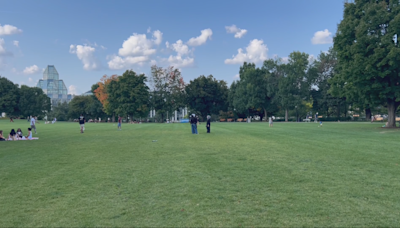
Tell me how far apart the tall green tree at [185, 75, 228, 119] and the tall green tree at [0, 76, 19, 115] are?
2027 inches

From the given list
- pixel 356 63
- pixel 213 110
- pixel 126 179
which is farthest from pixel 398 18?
pixel 213 110

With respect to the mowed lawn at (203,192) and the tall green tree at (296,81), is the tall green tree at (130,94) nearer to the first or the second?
the tall green tree at (296,81)

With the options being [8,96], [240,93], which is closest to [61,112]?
[8,96]

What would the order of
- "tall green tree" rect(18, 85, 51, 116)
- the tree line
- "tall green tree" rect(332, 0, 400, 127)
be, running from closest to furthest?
"tall green tree" rect(332, 0, 400, 127)
the tree line
"tall green tree" rect(18, 85, 51, 116)

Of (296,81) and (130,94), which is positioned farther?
(296,81)

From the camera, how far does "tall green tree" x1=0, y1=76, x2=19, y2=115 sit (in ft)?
267

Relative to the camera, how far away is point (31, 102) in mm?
88688

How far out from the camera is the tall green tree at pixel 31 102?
86.4 m

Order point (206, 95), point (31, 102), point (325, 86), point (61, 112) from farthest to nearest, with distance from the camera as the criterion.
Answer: point (61, 112), point (31, 102), point (206, 95), point (325, 86)

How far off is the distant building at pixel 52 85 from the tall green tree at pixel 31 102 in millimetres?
40132

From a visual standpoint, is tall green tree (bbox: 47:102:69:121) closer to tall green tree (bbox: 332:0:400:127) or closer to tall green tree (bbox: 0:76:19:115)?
tall green tree (bbox: 0:76:19:115)

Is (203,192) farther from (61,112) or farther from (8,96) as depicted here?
(61,112)

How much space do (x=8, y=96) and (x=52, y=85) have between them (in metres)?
55.6

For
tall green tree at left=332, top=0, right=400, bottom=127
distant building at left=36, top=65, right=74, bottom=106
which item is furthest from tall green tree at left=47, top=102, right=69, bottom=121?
tall green tree at left=332, top=0, right=400, bottom=127
